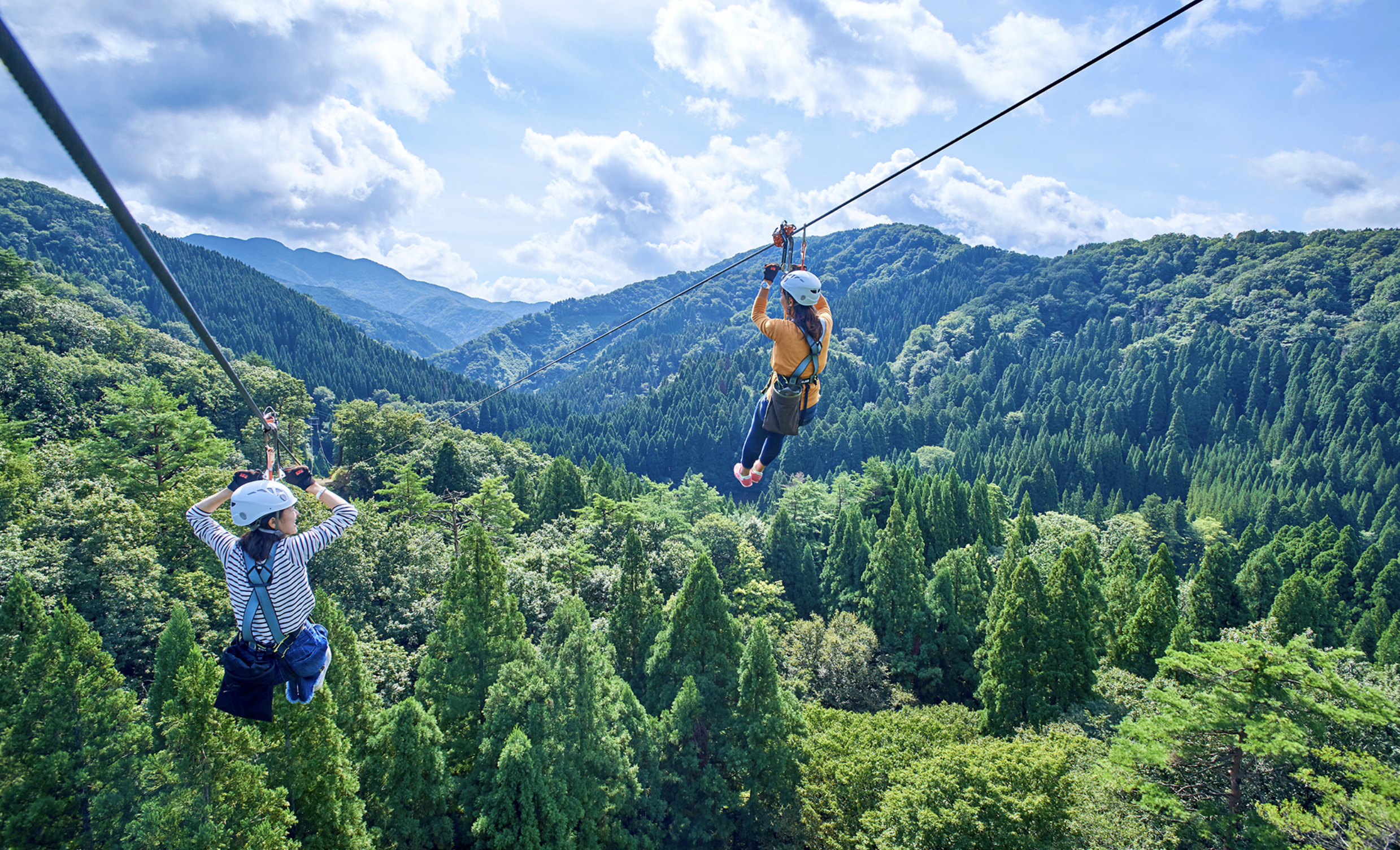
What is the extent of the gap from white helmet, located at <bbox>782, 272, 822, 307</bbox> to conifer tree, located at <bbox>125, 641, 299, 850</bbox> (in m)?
14.0

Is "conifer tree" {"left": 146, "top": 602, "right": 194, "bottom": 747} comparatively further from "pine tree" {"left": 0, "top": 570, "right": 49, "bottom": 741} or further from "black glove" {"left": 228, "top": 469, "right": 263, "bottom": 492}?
"black glove" {"left": 228, "top": 469, "right": 263, "bottom": 492}

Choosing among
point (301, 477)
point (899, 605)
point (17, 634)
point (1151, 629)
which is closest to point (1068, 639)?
point (1151, 629)

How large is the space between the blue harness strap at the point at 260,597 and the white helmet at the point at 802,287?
6171mm

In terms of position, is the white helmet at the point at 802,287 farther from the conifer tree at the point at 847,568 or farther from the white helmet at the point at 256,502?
the conifer tree at the point at 847,568

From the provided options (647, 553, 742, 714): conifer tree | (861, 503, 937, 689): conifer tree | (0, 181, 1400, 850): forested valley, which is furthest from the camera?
(861, 503, 937, 689): conifer tree

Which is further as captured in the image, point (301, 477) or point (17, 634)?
point (17, 634)

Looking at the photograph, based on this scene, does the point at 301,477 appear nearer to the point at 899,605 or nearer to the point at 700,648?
the point at 700,648

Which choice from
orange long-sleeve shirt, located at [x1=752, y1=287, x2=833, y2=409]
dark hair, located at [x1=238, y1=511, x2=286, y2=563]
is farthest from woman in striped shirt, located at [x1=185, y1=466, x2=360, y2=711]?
orange long-sleeve shirt, located at [x1=752, y1=287, x2=833, y2=409]

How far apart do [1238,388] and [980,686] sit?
127 metres

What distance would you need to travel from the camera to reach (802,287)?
7965mm

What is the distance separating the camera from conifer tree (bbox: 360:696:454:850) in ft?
57.9

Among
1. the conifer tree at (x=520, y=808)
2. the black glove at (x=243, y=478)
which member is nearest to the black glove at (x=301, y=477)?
the black glove at (x=243, y=478)

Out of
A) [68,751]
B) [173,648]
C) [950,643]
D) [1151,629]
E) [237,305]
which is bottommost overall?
[950,643]

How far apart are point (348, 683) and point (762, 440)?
14.5 m
